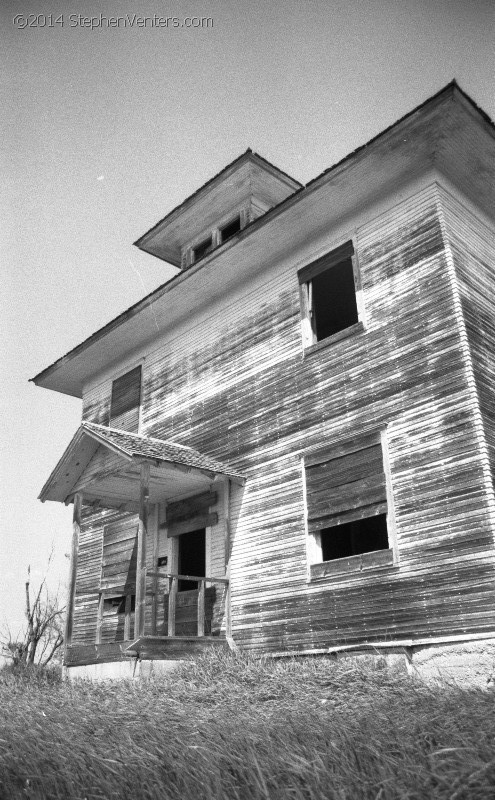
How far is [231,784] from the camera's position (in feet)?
14.8

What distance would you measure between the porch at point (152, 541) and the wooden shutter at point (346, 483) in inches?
77.0

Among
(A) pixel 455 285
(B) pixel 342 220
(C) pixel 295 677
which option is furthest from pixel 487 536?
(B) pixel 342 220

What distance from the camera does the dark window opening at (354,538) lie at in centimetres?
1527

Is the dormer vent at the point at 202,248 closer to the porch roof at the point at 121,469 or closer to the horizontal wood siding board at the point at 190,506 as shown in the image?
the porch roof at the point at 121,469

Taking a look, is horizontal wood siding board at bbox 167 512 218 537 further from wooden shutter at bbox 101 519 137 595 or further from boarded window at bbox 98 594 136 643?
boarded window at bbox 98 594 136 643

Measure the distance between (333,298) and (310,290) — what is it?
9.49ft

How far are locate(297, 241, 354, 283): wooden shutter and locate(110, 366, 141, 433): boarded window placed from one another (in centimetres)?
573

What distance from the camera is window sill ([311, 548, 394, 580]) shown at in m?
10.5

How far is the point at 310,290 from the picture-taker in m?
13.5

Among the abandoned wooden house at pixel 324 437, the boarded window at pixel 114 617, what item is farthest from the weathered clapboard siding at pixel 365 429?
the boarded window at pixel 114 617

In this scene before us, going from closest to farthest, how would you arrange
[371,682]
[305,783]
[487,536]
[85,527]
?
1. [305,783]
2. [371,682]
3. [487,536]
4. [85,527]

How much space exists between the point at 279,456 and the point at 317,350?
2.12 metres

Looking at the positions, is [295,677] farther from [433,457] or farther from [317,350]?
[317,350]

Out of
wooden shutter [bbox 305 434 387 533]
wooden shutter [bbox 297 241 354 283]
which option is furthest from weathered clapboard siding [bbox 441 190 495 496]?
wooden shutter [bbox 297 241 354 283]
